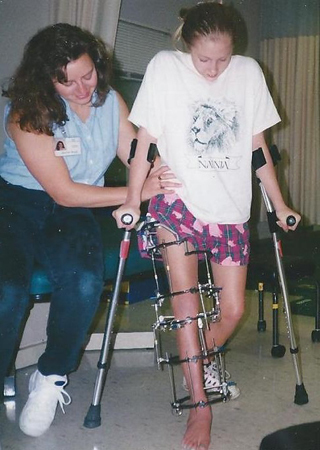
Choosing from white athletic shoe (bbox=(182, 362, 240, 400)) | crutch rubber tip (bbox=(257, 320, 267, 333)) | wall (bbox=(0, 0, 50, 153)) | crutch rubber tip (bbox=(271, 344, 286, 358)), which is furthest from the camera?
crutch rubber tip (bbox=(257, 320, 267, 333))

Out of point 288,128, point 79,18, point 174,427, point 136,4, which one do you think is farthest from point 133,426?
point 288,128

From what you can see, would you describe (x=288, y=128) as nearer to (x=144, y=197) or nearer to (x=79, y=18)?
(x=79, y=18)

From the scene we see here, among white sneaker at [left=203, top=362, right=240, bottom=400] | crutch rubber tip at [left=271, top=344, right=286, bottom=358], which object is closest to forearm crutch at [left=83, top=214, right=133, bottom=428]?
white sneaker at [left=203, top=362, right=240, bottom=400]

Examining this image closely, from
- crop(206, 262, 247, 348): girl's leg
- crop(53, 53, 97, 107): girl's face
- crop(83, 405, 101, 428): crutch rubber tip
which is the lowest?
crop(83, 405, 101, 428): crutch rubber tip

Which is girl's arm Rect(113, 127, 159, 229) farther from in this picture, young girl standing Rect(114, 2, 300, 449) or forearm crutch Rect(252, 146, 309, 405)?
forearm crutch Rect(252, 146, 309, 405)

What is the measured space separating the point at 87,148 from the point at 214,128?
1.71 feet

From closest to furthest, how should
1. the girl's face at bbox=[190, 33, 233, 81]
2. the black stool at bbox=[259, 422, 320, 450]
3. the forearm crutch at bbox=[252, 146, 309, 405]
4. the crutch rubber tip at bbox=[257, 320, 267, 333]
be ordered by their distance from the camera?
the black stool at bbox=[259, 422, 320, 450], the girl's face at bbox=[190, 33, 233, 81], the forearm crutch at bbox=[252, 146, 309, 405], the crutch rubber tip at bbox=[257, 320, 267, 333]

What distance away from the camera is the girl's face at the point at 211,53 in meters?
1.86

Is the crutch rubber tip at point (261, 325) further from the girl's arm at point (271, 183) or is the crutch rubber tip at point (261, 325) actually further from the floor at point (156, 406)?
the girl's arm at point (271, 183)

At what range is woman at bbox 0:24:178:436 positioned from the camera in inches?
77.4

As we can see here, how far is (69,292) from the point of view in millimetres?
1979

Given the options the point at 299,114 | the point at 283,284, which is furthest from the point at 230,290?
the point at 299,114

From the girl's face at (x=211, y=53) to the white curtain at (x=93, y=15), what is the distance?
1.42 metres

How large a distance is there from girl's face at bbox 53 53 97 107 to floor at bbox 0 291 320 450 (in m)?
1.18
